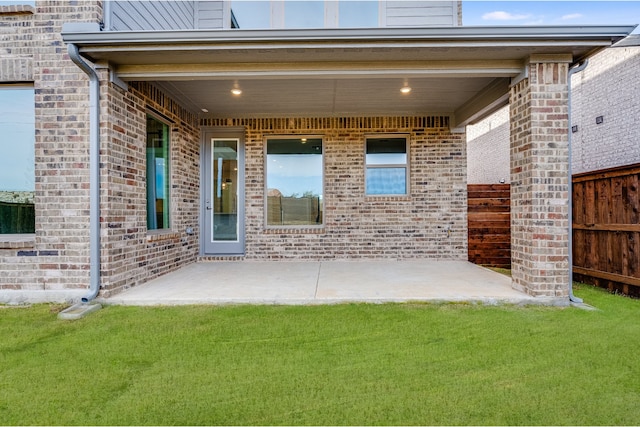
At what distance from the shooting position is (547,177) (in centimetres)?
402

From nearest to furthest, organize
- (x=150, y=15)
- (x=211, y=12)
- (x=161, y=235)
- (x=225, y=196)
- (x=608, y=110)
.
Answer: (x=150, y=15), (x=161, y=235), (x=211, y=12), (x=608, y=110), (x=225, y=196)

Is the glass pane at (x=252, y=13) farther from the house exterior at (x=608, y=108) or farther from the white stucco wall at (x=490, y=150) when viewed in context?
the white stucco wall at (x=490, y=150)

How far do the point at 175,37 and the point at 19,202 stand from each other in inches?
107

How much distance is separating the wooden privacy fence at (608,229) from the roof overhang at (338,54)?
64.5 inches

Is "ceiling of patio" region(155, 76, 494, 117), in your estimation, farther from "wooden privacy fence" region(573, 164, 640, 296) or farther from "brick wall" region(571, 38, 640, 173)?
"brick wall" region(571, 38, 640, 173)

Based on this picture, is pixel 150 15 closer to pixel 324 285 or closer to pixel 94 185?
pixel 94 185

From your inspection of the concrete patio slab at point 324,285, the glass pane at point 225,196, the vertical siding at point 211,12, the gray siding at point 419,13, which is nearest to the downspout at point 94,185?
the concrete patio slab at point 324,285

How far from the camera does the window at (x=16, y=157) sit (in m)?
4.24

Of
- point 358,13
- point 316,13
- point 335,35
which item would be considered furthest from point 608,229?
point 316,13

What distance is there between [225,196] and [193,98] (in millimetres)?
1947

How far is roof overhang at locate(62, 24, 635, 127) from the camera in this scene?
3.73 meters

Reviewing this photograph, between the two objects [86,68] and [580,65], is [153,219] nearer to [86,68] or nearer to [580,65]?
[86,68]

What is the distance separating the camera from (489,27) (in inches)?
145

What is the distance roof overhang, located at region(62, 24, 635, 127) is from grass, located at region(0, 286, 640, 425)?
2.75 metres
